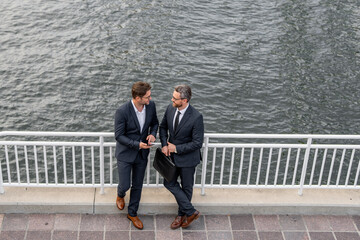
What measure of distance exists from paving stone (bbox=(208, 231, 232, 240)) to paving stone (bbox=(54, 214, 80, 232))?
6.12 ft

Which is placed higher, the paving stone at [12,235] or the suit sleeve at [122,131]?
the suit sleeve at [122,131]

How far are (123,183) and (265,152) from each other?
6.72 meters

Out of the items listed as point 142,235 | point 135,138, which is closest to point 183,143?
point 135,138

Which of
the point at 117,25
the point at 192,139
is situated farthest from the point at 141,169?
the point at 117,25

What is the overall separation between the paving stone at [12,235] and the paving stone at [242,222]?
2922mm

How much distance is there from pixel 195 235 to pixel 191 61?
35.3 ft

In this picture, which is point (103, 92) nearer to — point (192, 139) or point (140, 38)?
point (140, 38)

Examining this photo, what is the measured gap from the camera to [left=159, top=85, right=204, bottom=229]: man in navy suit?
6418 millimetres

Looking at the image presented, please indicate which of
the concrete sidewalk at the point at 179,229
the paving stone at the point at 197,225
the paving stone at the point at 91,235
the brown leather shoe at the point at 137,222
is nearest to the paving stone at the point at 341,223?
the concrete sidewalk at the point at 179,229

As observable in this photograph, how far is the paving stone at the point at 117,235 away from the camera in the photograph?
6766 mm

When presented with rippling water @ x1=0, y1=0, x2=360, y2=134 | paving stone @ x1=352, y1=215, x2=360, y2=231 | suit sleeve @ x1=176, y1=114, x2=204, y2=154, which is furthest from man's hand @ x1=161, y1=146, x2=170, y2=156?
rippling water @ x1=0, y1=0, x2=360, y2=134

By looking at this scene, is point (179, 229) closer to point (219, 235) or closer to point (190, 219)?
point (190, 219)

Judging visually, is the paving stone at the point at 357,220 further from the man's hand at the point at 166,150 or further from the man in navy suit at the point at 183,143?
the man's hand at the point at 166,150

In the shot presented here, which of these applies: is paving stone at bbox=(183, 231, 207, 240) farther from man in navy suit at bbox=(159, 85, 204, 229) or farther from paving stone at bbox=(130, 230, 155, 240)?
paving stone at bbox=(130, 230, 155, 240)
